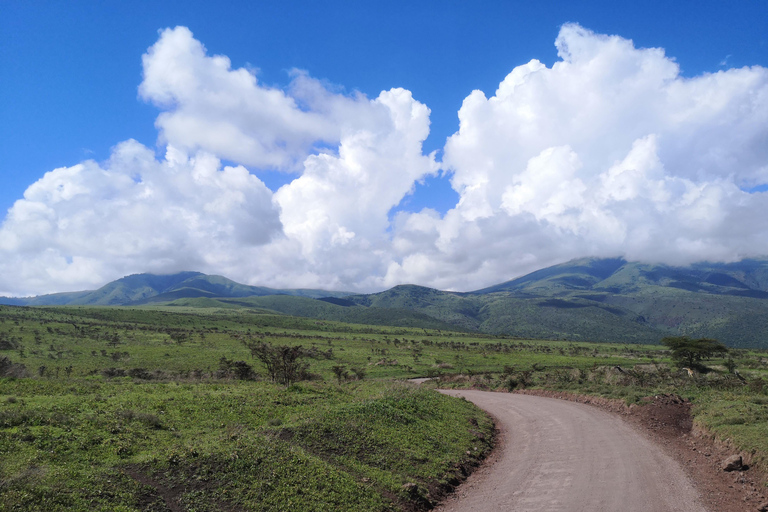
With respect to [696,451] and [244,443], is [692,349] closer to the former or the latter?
[696,451]

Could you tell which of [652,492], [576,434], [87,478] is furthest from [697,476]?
[87,478]

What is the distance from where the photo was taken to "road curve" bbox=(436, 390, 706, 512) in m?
14.0

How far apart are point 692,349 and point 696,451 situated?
2531 inches

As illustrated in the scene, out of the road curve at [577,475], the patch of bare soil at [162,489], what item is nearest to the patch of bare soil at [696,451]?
the road curve at [577,475]

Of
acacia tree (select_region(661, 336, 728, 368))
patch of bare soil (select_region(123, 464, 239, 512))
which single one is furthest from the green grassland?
acacia tree (select_region(661, 336, 728, 368))

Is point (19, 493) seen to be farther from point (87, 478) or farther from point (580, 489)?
point (580, 489)

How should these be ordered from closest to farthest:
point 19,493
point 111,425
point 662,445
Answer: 1. point 19,493
2. point 111,425
3. point 662,445

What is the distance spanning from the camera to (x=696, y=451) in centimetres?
1973

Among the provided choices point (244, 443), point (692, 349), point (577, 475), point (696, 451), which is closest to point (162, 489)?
point (244, 443)

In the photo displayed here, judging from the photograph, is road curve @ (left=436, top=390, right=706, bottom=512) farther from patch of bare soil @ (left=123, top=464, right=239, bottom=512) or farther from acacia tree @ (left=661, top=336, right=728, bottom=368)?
acacia tree @ (left=661, top=336, right=728, bottom=368)

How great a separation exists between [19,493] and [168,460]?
4.06 meters

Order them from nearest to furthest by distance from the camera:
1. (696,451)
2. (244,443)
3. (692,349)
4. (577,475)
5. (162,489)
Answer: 1. (162,489)
2. (244,443)
3. (577,475)
4. (696,451)
5. (692,349)

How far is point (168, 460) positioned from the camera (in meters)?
13.1

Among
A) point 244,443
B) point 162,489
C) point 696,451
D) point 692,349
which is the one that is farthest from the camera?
Result: point 692,349
